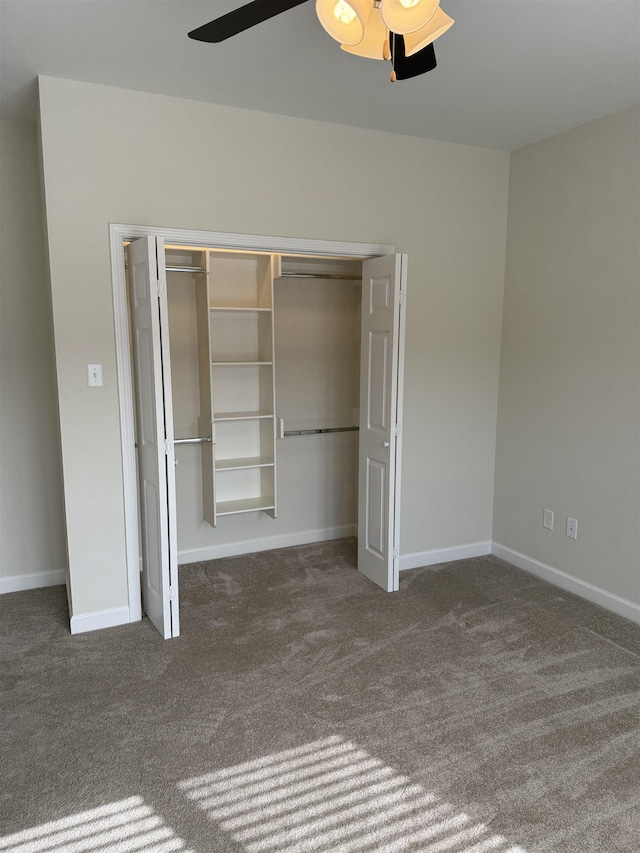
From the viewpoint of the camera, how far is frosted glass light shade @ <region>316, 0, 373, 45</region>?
1.71 m

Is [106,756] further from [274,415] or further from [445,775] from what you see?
[274,415]

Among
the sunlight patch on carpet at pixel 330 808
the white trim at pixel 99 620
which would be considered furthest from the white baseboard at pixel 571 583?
the white trim at pixel 99 620

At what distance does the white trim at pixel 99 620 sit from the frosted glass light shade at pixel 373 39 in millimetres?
2872

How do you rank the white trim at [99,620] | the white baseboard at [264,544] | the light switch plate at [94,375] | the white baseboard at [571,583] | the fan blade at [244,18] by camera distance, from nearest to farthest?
the fan blade at [244,18] < the light switch plate at [94,375] < the white trim at [99,620] < the white baseboard at [571,583] < the white baseboard at [264,544]

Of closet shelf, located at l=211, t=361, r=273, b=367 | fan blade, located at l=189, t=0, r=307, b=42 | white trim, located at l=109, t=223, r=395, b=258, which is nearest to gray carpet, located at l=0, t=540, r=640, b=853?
closet shelf, located at l=211, t=361, r=273, b=367

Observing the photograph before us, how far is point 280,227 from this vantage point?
132 inches

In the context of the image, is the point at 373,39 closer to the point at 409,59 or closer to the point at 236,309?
the point at 409,59

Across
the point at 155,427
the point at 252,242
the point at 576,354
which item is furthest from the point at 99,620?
the point at 576,354

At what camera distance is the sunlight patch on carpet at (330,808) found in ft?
6.07

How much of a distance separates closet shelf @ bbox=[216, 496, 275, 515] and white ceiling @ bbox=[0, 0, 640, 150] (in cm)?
245

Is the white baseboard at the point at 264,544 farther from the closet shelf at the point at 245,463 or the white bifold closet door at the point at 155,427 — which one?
the white bifold closet door at the point at 155,427

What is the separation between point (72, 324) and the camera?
9.65 feet

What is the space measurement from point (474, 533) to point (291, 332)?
1.98 metres

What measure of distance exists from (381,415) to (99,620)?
1979 millimetres
